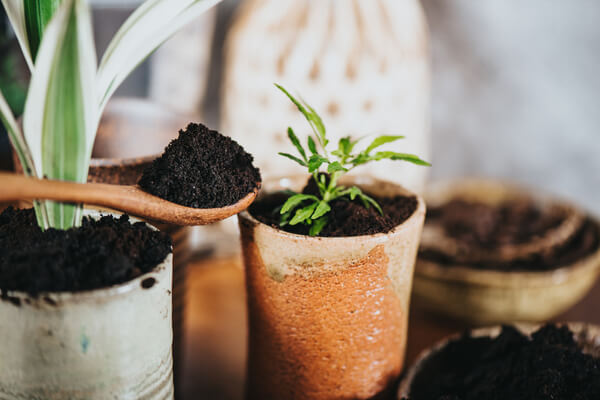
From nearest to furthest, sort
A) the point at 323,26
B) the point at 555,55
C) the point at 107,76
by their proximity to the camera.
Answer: the point at 107,76
the point at 323,26
the point at 555,55

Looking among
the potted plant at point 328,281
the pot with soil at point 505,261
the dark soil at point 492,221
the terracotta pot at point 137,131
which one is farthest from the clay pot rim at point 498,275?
the terracotta pot at point 137,131

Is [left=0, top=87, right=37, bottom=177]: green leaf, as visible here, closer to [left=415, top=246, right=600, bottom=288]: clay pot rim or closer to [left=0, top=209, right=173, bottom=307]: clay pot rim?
[left=0, top=209, right=173, bottom=307]: clay pot rim

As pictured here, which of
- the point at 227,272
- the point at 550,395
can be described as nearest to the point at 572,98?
the point at 227,272

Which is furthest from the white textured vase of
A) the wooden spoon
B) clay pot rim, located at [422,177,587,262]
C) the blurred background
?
the wooden spoon

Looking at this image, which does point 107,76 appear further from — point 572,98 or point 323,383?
point 572,98

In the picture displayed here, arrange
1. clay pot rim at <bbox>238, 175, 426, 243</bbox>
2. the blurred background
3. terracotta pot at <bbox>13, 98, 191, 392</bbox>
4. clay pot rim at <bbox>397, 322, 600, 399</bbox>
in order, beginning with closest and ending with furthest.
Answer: clay pot rim at <bbox>238, 175, 426, 243</bbox> → clay pot rim at <bbox>397, 322, 600, 399</bbox> → terracotta pot at <bbox>13, 98, 191, 392</bbox> → the blurred background

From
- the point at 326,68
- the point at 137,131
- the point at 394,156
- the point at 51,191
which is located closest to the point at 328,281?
the point at 394,156

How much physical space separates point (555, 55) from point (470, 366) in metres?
0.95

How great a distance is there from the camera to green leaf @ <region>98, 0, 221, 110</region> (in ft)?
1.33

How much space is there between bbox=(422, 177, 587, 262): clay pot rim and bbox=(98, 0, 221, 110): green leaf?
1.86 ft

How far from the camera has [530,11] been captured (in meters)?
1.26

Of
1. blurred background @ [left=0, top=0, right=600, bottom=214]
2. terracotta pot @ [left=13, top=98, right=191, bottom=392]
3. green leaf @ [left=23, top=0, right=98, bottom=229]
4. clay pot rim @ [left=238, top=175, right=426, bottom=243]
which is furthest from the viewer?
blurred background @ [left=0, top=0, right=600, bottom=214]

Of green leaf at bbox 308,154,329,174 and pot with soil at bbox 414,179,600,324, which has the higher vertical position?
green leaf at bbox 308,154,329,174

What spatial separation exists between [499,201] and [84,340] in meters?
0.90
